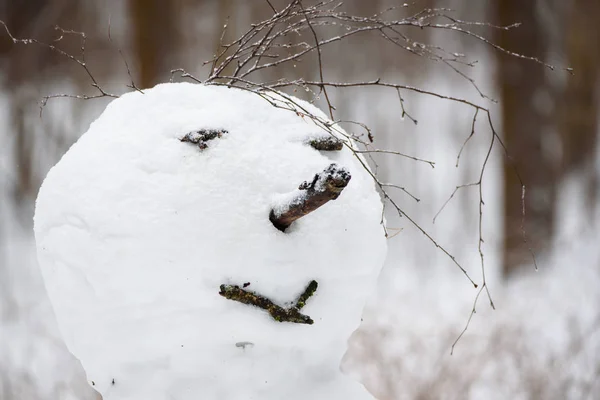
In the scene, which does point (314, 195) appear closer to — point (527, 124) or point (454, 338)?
point (454, 338)

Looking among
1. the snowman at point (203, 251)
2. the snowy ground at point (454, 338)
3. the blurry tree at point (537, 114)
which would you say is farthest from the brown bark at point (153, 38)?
the snowman at point (203, 251)

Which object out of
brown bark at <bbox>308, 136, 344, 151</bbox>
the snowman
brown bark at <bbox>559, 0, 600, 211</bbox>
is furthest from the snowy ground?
brown bark at <bbox>308, 136, 344, 151</bbox>

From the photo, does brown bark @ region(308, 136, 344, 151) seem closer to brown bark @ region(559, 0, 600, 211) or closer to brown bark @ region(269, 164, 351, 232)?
brown bark @ region(269, 164, 351, 232)

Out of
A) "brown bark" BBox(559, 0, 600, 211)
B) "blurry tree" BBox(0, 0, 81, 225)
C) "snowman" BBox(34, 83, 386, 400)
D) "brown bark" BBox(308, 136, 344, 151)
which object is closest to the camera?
"snowman" BBox(34, 83, 386, 400)

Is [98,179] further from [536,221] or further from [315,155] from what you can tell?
[536,221]

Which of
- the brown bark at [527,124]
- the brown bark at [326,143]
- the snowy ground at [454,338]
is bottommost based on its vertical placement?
the snowy ground at [454,338]

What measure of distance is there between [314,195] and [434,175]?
6.24 metres

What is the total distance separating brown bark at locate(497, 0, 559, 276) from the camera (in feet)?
15.2

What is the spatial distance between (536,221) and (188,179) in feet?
13.7

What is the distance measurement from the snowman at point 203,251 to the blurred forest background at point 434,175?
72.1 inches

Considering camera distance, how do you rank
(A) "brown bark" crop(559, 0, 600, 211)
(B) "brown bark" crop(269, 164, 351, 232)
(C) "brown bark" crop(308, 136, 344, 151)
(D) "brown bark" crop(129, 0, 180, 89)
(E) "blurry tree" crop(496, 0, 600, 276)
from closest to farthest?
1. (B) "brown bark" crop(269, 164, 351, 232)
2. (C) "brown bark" crop(308, 136, 344, 151)
3. (D) "brown bark" crop(129, 0, 180, 89)
4. (E) "blurry tree" crop(496, 0, 600, 276)
5. (A) "brown bark" crop(559, 0, 600, 211)

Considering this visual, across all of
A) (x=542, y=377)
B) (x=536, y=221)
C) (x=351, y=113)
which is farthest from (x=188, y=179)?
(x=351, y=113)

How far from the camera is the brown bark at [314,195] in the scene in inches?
35.7

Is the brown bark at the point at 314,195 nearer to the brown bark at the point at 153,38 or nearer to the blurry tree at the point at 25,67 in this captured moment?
the brown bark at the point at 153,38
